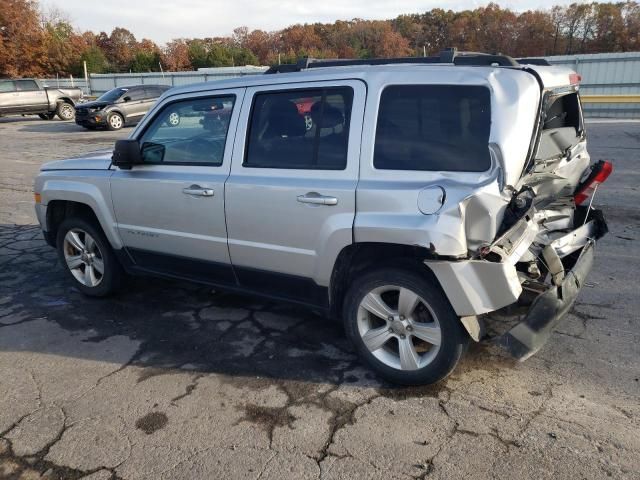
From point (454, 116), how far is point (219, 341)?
230 cm

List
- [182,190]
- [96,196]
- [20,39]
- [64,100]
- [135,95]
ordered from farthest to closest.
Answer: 1. [20,39]
2. [64,100]
3. [135,95]
4. [96,196]
5. [182,190]

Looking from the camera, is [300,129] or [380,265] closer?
[380,265]

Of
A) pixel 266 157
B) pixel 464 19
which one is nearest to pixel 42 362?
pixel 266 157

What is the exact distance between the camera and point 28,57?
47.7 m

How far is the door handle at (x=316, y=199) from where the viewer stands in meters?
3.28

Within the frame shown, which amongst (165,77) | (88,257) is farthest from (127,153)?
(165,77)

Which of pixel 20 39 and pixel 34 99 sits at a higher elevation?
pixel 20 39

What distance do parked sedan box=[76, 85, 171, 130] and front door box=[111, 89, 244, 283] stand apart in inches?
640

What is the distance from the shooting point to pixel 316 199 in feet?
10.9

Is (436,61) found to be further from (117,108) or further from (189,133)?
(117,108)

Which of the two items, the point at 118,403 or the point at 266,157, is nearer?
the point at 118,403

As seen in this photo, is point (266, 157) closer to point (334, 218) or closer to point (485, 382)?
point (334, 218)

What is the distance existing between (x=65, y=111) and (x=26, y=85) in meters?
1.84

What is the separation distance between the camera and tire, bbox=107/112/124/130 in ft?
64.6
